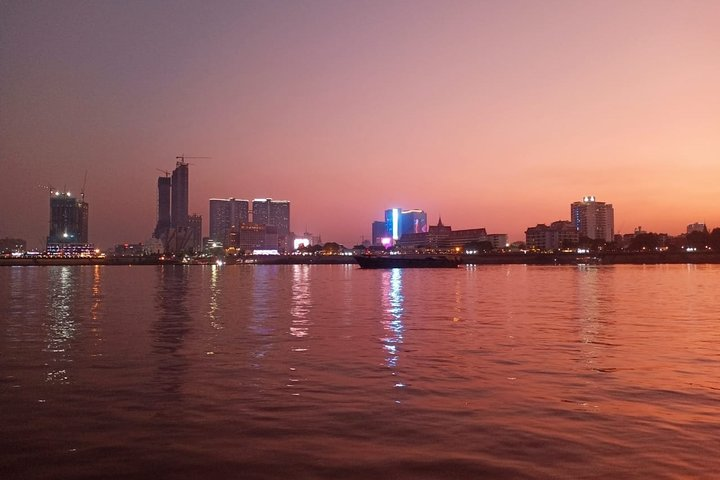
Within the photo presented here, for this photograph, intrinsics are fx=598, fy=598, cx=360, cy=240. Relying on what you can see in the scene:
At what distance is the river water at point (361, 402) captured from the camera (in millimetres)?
10000

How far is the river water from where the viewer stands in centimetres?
1000

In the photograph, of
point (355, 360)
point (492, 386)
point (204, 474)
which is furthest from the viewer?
point (355, 360)

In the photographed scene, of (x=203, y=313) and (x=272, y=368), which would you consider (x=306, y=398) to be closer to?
(x=272, y=368)

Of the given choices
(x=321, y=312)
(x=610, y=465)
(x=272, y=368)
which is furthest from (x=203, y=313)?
(x=610, y=465)

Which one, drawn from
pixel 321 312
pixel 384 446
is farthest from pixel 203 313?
pixel 384 446

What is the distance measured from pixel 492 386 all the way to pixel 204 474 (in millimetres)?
8987

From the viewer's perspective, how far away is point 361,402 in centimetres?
1438

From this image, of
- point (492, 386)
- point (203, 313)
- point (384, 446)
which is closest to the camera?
point (384, 446)

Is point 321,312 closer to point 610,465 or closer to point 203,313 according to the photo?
point 203,313

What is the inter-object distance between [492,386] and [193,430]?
805cm

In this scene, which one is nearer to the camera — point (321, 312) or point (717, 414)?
point (717, 414)

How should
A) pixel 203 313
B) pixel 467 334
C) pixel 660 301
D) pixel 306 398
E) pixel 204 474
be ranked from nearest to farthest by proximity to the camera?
1. pixel 204 474
2. pixel 306 398
3. pixel 467 334
4. pixel 203 313
5. pixel 660 301

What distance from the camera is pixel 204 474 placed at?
31.1 ft

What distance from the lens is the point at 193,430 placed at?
39.4 ft
